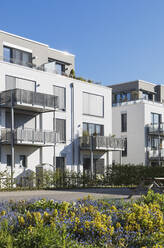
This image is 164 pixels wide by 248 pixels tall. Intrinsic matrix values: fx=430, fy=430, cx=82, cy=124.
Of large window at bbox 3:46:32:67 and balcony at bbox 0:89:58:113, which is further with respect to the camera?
large window at bbox 3:46:32:67

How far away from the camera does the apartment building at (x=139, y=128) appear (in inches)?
1785

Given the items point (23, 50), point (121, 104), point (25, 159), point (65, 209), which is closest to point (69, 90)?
point (23, 50)

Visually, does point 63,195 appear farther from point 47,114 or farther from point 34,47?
point 34,47

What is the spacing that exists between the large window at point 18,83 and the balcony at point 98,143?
21.4 feet

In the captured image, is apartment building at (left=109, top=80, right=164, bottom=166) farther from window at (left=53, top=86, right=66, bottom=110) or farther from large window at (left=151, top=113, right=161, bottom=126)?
window at (left=53, top=86, right=66, bottom=110)

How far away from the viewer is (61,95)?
1405 inches

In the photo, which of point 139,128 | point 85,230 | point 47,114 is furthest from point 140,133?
point 85,230

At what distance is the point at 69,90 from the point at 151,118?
14.2 m

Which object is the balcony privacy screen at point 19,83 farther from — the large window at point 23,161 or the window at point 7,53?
the large window at point 23,161

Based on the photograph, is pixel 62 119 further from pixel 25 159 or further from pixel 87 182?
pixel 87 182

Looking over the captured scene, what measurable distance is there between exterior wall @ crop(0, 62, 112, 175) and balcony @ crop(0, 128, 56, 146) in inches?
35.3

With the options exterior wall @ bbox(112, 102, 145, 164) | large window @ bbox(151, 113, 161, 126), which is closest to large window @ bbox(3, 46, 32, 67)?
exterior wall @ bbox(112, 102, 145, 164)

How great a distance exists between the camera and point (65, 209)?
7.54 metres

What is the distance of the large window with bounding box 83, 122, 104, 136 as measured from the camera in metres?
37.6
